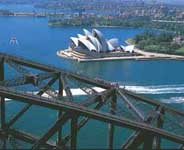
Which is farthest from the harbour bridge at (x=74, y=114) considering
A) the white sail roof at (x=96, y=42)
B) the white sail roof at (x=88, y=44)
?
the white sail roof at (x=96, y=42)

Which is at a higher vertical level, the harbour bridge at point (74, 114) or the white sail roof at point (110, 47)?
the harbour bridge at point (74, 114)

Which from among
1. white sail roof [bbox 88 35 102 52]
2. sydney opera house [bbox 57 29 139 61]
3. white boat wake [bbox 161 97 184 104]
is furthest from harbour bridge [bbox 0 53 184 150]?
white sail roof [bbox 88 35 102 52]

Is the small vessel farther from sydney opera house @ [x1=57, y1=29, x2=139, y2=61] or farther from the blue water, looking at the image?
sydney opera house @ [x1=57, y1=29, x2=139, y2=61]

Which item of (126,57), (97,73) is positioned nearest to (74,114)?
(97,73)

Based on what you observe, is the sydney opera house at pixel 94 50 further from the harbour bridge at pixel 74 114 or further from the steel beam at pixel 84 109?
the steel beam at pixel 84 109

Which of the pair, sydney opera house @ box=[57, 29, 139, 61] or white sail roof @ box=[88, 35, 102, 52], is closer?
sydney opera house @ box=[57, 29, 139, 61]

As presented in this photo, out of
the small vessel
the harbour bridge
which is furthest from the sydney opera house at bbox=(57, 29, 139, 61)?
the harbour bridge

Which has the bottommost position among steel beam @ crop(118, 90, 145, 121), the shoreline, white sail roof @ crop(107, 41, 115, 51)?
the shoreline

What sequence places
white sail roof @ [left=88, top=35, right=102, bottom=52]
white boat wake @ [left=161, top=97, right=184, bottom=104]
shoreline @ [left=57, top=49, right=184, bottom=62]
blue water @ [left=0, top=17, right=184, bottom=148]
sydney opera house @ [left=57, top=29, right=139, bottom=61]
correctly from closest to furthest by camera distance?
blue water @ [left=0, top=17, right=184, bottom=148] < white boat wake @ [left=161, top=97, right=184, bottom=104] < shoreline @ [left=57, top=49, right=184, bottom=62] < sydney opera house @ [left=57, top=29, right=139, bottom=61] < white sail roof @ [left=88, top=35, right=102, bottom=52]

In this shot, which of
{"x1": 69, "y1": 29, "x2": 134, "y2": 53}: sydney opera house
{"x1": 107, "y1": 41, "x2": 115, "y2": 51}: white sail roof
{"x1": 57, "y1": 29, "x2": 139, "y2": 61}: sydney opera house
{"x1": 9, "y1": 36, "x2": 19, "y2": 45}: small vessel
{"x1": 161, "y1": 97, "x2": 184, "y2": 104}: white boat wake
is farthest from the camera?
{"x1": 9, "y1": 36, "x2": 19, "y2": 45}: small vessel

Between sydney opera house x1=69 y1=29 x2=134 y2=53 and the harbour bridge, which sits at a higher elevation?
the harbour bridge
